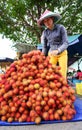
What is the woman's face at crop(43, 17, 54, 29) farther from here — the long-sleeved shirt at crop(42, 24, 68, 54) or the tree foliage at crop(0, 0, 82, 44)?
the tree foliage at crop(0, 0, 82, 44)

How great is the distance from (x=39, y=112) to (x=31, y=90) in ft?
1.05

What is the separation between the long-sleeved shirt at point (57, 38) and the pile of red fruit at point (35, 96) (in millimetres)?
1573

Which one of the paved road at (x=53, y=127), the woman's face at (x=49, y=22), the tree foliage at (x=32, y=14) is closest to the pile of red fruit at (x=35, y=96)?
the paved road at (x=53, y=127)

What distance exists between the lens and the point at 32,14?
73.6 ft

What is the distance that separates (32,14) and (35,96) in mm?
18713

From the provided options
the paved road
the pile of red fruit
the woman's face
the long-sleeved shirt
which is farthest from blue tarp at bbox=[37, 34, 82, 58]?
the paved road

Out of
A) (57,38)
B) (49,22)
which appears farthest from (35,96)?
(57,38)

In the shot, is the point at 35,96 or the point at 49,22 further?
the point at 49,22

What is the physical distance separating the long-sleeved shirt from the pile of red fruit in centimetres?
157

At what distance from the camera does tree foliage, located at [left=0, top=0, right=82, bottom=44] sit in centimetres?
2123

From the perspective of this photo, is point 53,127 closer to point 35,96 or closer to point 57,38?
point 35,96

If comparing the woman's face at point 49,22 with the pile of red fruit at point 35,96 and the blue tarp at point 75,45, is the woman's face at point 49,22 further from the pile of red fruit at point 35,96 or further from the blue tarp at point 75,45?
the blue tarp at point 75,45

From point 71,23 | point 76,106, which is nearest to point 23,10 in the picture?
point 71,23

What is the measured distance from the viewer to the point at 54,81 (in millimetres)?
4402
